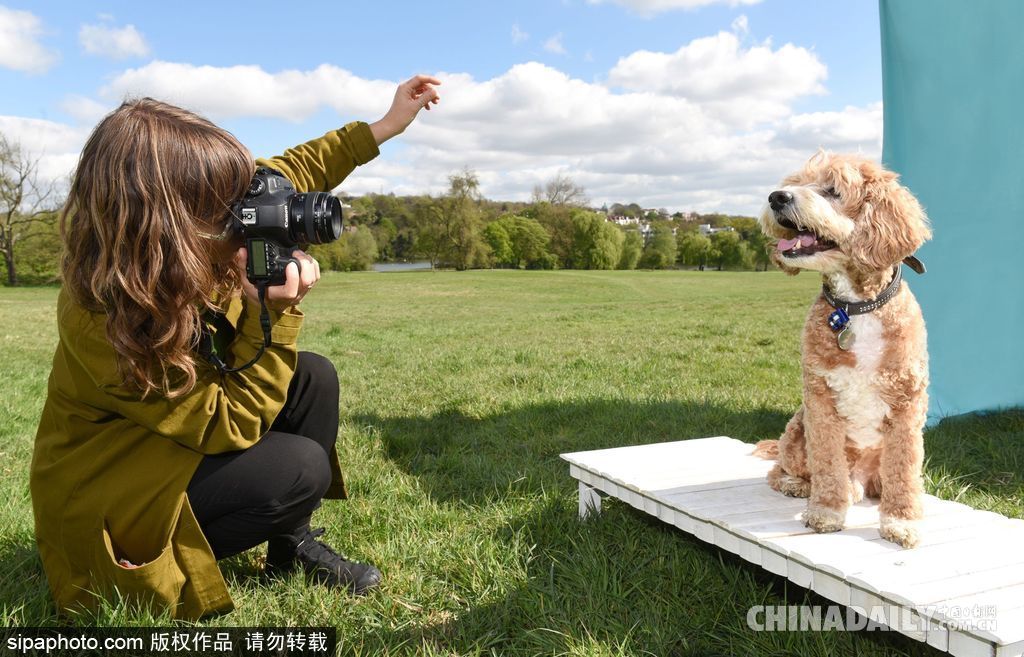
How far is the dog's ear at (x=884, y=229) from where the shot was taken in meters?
2.49

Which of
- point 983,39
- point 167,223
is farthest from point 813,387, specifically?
point 983,39

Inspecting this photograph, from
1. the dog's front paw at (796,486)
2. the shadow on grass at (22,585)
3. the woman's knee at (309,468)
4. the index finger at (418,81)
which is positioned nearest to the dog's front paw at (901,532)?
the dog's front paw at (796,486)

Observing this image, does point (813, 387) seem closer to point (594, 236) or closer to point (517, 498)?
point (517, 498)

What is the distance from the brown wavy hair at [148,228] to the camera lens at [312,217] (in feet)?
0.73

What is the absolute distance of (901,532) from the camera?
2.56 m

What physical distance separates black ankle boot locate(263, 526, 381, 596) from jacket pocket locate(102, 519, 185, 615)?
567 mm

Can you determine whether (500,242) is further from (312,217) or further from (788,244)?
(312,217)

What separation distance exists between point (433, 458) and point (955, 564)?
3015 mm

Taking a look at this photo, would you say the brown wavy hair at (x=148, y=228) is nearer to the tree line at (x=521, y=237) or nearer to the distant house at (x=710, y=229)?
the tree line at (x=521, y=237)

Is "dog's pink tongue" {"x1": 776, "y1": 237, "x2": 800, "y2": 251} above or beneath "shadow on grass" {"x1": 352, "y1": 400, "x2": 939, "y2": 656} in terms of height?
above

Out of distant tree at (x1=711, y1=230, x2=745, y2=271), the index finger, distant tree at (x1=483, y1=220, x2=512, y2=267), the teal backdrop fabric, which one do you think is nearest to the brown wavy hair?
the index finger

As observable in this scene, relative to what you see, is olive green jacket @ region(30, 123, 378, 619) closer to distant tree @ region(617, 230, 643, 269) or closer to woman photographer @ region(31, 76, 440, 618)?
woman photographer @ region(31, 76, 440, 618)

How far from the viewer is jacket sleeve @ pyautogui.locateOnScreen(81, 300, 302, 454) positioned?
2.37 metres

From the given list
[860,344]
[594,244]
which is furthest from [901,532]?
[594,244]
